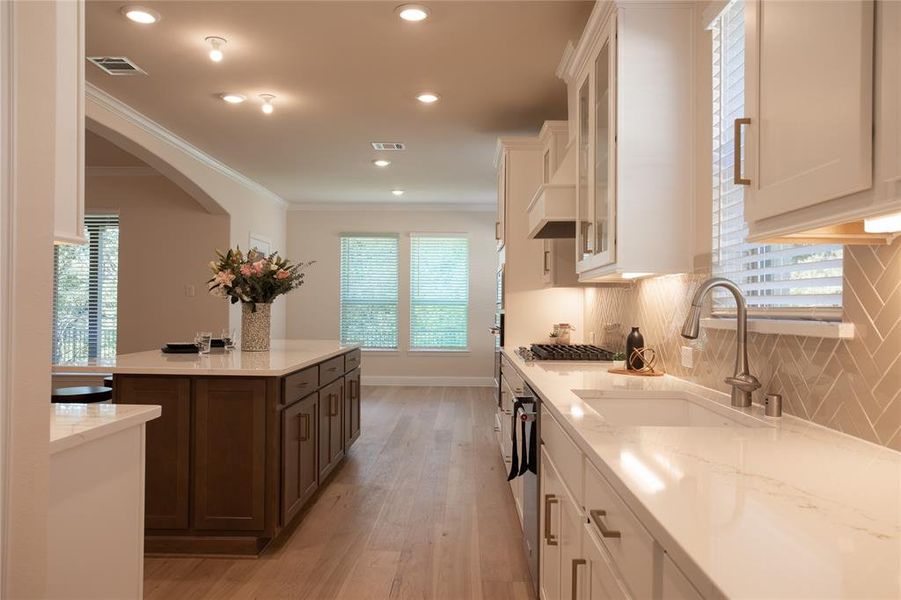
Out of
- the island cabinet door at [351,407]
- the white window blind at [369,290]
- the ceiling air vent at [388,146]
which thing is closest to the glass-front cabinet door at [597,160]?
the island cabinet door at [351,407]

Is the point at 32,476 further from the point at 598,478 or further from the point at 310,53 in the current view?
the point at 310,53

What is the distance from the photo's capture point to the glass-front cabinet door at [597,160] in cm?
246

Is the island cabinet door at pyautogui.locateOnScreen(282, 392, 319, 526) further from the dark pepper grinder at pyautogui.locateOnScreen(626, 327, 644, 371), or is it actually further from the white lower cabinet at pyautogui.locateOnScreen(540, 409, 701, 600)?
the dark pepper grinder at pyautogui.locateOnScreen(626, 327, 644, 371)

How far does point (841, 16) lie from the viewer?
3.53 feet

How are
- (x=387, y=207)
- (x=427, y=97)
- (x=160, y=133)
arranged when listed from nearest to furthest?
(x=427, y=97) < (x=160, y=133) < (x=387, y=207)

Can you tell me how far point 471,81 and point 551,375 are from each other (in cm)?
226

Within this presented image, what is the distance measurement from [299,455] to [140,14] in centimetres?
235

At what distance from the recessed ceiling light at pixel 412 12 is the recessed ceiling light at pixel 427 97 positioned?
113 cm

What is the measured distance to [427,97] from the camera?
450cm

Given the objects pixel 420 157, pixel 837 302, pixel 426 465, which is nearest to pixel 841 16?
pixel 837 302

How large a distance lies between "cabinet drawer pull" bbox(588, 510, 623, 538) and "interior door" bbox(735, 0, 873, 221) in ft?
2.21

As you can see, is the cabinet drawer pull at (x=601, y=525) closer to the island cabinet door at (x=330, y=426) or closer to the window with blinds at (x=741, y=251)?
the window with blinds at (x=741, y=251)

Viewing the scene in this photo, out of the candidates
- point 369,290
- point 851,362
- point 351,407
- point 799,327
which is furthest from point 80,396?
point 369,290

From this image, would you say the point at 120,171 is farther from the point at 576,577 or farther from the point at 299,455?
the point at 576,577
